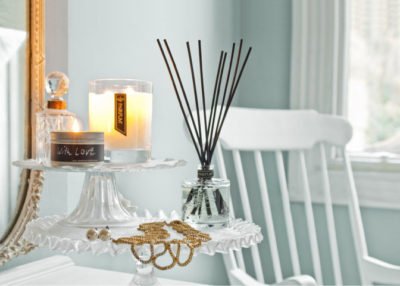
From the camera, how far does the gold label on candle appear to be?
89 centimetres

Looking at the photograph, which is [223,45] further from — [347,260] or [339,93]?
[347,260]

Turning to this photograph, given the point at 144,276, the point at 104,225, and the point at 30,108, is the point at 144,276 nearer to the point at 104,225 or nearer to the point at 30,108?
the point at 104,225

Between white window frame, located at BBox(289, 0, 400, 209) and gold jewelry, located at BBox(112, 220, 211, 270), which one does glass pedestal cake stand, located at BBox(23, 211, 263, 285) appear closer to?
gold jewelry, located at BBox(112, 220, 211, 270)

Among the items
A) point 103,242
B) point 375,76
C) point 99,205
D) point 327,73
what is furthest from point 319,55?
point 103,242

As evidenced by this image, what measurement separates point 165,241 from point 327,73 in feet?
4.56

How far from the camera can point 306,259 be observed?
6.81ft

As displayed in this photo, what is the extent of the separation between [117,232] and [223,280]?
128 cm

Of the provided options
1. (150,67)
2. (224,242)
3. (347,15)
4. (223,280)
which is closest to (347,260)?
(223,280)

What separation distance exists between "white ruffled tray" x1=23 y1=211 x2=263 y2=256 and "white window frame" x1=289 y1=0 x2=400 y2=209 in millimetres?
1155

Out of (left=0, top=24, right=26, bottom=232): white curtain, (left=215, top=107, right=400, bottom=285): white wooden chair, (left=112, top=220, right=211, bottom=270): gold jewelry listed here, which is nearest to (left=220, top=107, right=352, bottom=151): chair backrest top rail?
(left=215, top=107, right=400, bottom=285): white wooden chair

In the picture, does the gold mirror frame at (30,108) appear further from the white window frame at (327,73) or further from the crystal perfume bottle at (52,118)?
the white window frame at (327,73)

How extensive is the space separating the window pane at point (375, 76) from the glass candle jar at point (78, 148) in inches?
55.9

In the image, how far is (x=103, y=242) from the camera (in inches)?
31.0

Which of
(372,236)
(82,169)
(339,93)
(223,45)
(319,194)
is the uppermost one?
(223,45)
